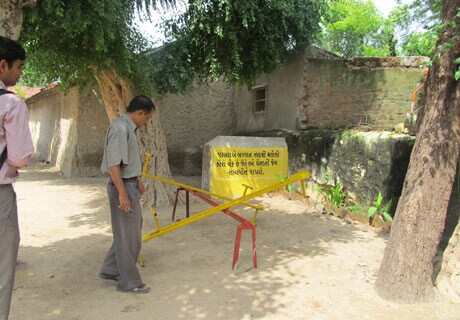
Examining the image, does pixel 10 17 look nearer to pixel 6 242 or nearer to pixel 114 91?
pixel 6 242

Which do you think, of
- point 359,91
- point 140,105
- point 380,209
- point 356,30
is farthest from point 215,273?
point 356,30

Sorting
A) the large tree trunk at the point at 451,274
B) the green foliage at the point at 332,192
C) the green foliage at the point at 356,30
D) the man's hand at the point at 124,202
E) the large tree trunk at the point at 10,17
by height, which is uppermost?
the green foliage at the point at 356,30

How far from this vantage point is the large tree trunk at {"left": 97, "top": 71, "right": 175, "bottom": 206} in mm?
6840

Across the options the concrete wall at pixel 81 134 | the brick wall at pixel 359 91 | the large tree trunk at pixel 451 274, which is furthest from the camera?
the concrete wall at pixel 81 134

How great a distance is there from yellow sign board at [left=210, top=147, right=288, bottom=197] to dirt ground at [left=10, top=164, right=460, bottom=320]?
5.97ft

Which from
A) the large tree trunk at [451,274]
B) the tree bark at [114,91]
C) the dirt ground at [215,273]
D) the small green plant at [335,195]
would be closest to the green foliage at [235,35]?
the tree bark at [114,91]

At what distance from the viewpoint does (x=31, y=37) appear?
5.16m

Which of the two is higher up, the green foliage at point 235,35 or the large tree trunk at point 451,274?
the green foliage at point 235,35

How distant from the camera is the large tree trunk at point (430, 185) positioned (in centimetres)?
321

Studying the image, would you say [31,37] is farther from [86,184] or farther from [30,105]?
[30,105]

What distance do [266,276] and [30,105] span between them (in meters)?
16.8

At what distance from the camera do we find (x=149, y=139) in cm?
702

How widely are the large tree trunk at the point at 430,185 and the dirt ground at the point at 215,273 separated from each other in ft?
0.63

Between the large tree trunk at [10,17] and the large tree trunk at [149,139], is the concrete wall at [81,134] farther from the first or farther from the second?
the large tree trunk at [10,17]
